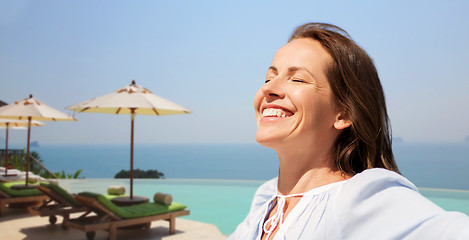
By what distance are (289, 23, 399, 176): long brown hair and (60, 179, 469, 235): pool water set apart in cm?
728

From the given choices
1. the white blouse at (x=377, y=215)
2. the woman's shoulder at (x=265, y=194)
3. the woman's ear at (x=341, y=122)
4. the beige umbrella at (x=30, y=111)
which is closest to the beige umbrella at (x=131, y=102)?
the beige umbrella at (x=30, y=111)

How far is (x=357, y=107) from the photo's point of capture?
112 cm

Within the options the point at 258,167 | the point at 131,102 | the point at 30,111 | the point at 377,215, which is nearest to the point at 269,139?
the point at 377,215

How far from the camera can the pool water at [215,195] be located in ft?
31.7

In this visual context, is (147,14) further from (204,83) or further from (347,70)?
(347,70)

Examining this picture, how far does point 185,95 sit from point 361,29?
48016 mm

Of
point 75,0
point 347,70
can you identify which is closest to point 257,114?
point 347,70

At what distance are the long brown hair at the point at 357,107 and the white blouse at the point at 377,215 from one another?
0.58 ft

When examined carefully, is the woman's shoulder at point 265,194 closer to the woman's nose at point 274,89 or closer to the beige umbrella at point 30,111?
the woman's nose at point 274,89

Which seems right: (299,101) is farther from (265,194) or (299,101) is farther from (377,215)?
(265,194)

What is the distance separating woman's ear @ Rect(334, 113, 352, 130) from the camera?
114 centimetres

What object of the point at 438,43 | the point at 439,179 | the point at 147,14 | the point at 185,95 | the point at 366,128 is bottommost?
the point at 439,179

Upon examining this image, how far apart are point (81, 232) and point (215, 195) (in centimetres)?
611

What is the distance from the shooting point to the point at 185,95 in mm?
94500
